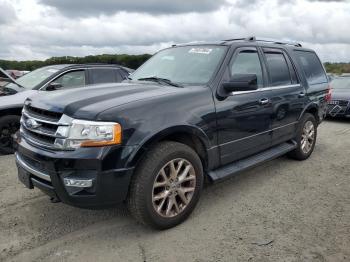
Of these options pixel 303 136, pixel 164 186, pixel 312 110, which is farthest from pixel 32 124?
pixel 312 110

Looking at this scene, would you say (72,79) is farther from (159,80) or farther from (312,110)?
(312,110)

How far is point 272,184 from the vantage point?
15.9 feet

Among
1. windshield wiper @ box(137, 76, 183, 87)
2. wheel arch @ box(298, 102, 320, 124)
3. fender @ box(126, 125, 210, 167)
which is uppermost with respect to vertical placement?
windshield wiper @ box(137, 76, 183, 87)


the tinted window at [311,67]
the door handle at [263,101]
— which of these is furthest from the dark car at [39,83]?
the tinted window at [311,67]

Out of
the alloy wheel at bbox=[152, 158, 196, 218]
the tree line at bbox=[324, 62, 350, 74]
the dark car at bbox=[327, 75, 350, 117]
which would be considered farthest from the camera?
the tree line at bbox=[324, 62, 350, 74]

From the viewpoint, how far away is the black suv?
3.05 meters

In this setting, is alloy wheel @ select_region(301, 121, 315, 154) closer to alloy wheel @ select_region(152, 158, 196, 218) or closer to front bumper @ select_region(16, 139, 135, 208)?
alloy wheel @ select_region(152, 158, 196, 218)

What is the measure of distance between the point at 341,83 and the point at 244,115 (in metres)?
9.29

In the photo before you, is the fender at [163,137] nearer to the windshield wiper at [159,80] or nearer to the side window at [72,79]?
the windshield wiper at [159,80]

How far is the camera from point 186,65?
14.3 ft

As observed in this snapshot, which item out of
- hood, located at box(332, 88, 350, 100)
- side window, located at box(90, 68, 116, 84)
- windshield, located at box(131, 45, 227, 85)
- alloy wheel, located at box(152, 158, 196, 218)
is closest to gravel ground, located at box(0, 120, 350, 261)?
alloy wheel, located at box(152, 158, 196, 218)

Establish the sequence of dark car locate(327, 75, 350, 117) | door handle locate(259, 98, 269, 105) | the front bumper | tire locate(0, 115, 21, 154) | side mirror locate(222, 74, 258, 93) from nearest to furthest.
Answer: the front bumper, side mirror locate(222, 74, 258, 93), door handle locate(259, 98, 269, 105), tire locate(0, 115, 21, 154), dark car locate(327, 75, 350, 117)

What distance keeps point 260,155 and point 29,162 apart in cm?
287

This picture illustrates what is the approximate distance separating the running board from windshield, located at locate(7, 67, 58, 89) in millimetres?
4284
